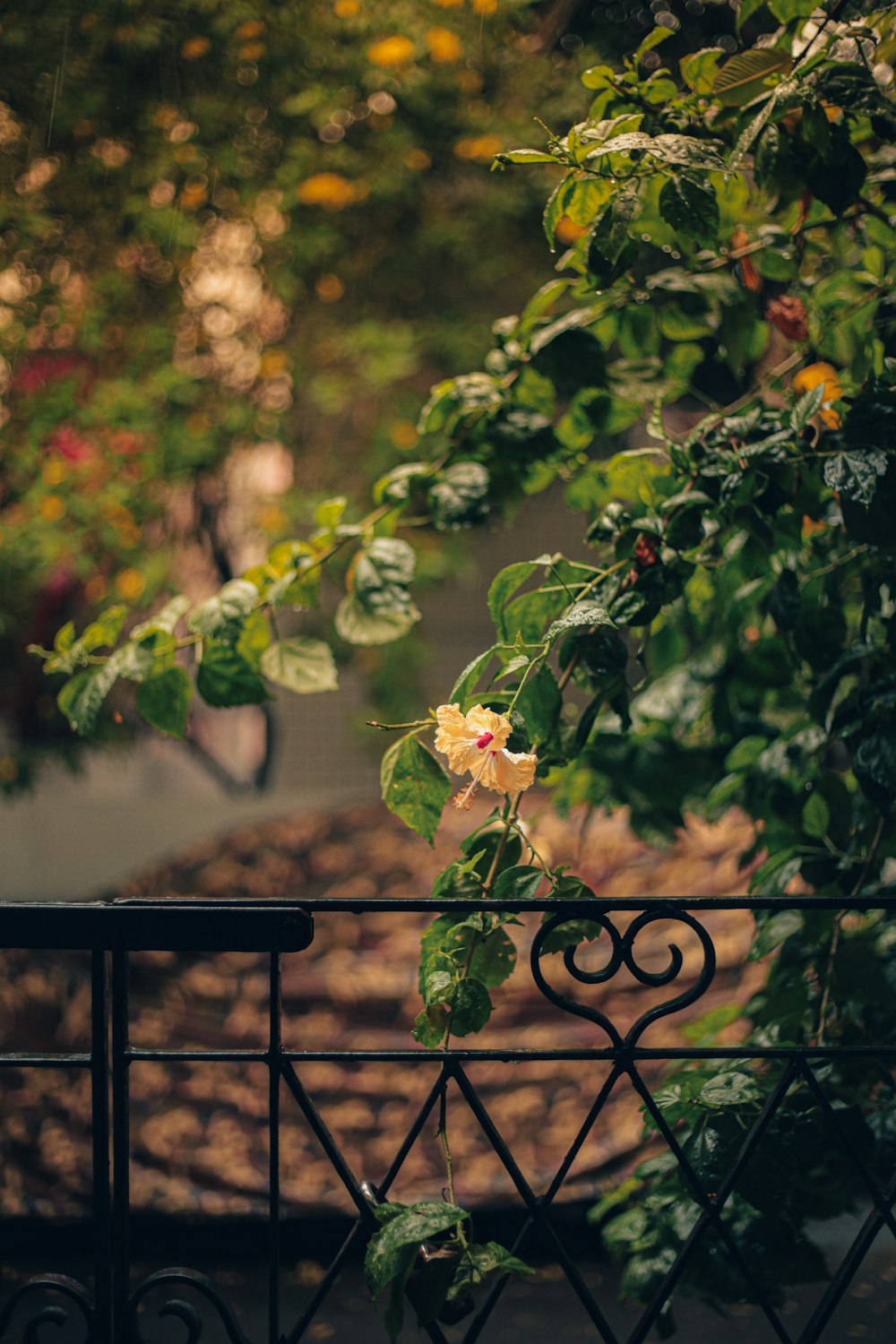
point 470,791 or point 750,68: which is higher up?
point 750,68

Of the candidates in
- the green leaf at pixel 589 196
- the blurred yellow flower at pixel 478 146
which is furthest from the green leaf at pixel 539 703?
the blurred yellow flower at pixel 478 146

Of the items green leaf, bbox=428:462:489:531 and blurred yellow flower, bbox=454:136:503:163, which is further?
blurred yellow flower, bbox=454:136:503:163

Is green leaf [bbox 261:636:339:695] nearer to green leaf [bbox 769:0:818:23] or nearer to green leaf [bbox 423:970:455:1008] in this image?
green leaf [bbox 423:970:455:1008]

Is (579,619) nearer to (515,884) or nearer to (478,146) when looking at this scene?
(515,884)

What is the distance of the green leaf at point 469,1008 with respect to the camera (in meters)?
0.96

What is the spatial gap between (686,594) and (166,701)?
0.75 meters

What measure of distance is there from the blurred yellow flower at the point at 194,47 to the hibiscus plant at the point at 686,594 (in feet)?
3.90

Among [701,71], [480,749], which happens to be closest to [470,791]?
[480,749]

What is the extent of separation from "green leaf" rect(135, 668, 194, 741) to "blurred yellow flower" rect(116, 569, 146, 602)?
165 centimetres

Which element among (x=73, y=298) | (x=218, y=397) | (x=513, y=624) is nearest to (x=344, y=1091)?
(x=513, y=624)

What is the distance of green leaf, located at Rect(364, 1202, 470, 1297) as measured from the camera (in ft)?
2.90

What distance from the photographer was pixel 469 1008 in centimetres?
96

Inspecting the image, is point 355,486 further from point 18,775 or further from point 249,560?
point 18,775

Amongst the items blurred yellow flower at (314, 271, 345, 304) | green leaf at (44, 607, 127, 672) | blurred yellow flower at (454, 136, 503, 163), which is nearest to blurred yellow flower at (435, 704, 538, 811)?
green leaf at (44, 607, 127, 672)
